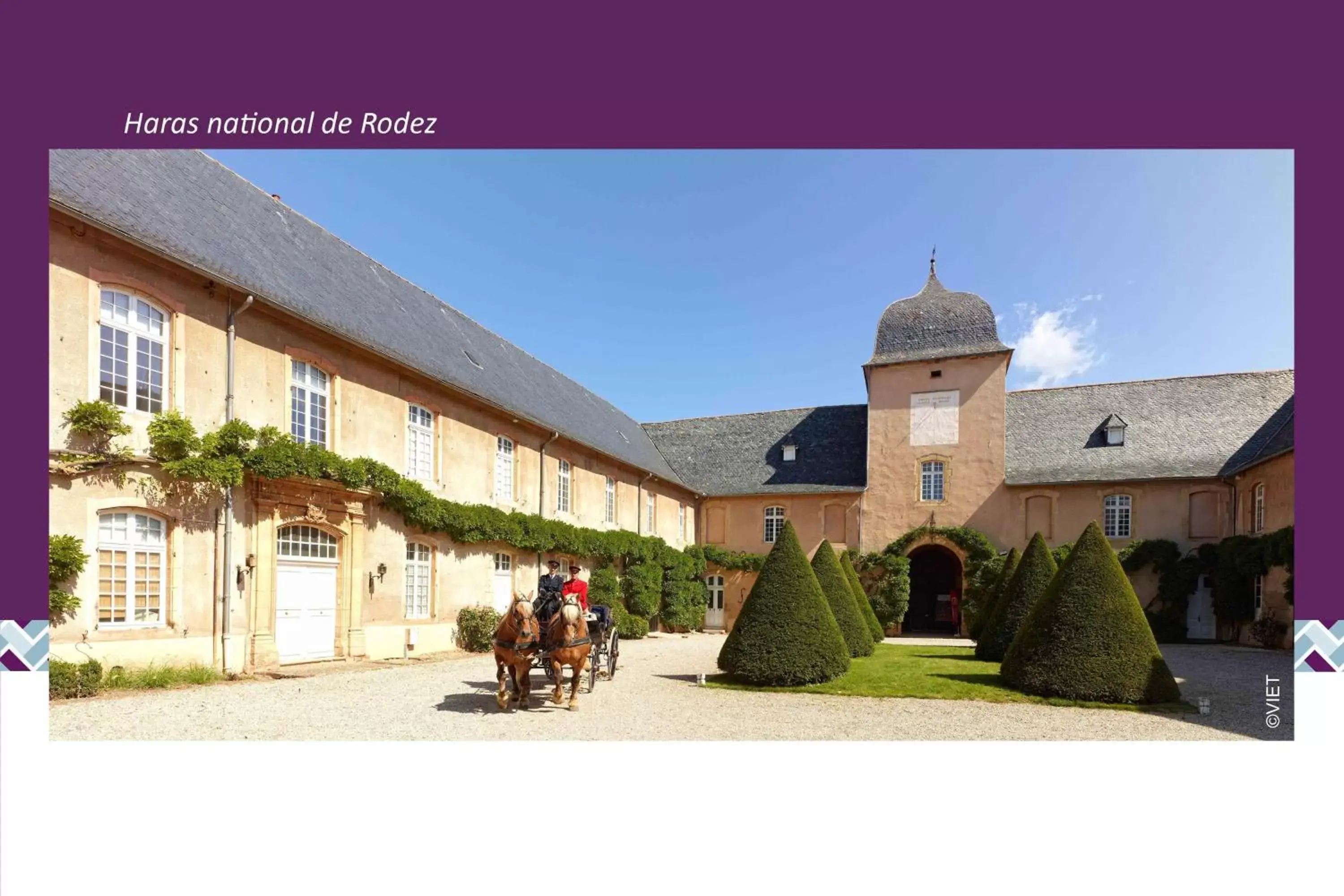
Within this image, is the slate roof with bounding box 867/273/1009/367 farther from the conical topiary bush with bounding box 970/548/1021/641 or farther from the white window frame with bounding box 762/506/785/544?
the conical topiary bush with bounding box 970/548/1021/641

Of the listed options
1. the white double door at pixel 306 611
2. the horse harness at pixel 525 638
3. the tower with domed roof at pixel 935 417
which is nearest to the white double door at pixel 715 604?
the tower with domed roof at pixel 935 417

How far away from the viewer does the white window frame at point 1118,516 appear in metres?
22.4

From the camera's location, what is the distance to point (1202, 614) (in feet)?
69.7

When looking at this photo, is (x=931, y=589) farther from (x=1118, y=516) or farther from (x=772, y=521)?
(x=1118, y=516)

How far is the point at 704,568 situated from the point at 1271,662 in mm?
16182

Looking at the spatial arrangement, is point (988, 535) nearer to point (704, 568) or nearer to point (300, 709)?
point (704, 568)

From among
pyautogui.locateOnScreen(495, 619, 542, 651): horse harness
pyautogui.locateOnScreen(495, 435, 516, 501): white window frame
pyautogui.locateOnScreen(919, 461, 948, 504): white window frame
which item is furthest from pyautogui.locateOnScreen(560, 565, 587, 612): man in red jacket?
pyautogui.locateOnScreen(919, 461, 948, 504): white window frame

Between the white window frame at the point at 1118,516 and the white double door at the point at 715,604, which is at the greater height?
the white window frame at the point at 1118,516

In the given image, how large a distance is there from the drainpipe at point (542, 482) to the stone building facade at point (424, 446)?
0.10 m

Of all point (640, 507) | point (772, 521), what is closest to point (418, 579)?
point (640, 507)

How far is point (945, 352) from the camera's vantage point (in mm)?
24094

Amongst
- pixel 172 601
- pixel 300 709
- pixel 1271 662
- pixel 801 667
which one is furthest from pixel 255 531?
pixel 1271 662

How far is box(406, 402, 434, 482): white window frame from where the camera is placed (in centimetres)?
1409

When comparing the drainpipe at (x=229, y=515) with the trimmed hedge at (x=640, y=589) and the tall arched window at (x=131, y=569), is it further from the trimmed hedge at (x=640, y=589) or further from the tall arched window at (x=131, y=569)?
the trimmed hedge at (x=640, y=589)
